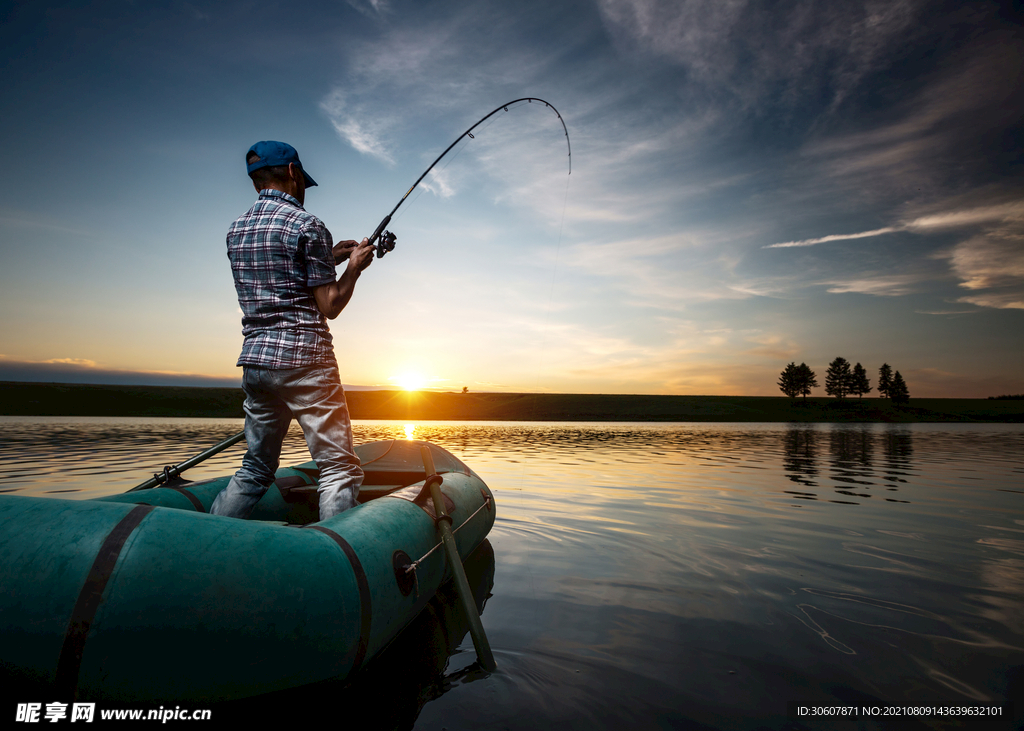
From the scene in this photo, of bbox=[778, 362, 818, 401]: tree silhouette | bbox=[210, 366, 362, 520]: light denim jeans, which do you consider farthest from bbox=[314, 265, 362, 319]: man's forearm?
bbox=[778, 362, 818, 401]: tree silhouette

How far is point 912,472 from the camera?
38.9ft

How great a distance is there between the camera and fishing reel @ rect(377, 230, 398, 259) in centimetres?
407

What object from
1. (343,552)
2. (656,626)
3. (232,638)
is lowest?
(656,626)

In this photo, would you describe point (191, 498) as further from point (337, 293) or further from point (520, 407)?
point (520, 407)

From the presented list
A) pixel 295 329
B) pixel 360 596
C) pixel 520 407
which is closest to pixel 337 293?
pixel 295 329

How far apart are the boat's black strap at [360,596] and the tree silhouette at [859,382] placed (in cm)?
12955

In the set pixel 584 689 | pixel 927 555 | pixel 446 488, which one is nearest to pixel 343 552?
pixel 584 689

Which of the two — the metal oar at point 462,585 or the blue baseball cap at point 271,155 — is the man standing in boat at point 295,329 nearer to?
the blue baseball cap at point 271,155

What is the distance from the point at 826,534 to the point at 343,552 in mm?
5927

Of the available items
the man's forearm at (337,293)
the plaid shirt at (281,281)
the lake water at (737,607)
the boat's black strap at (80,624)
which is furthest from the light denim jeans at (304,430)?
the lake water at (737,607)

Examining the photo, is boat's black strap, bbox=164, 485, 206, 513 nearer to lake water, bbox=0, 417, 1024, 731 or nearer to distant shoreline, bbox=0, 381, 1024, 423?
lake water, bbox=0, 417, 1024, 731

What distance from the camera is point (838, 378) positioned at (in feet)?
358

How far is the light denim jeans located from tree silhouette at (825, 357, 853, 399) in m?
127

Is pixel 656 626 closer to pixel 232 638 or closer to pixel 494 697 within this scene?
pixel 494 697
